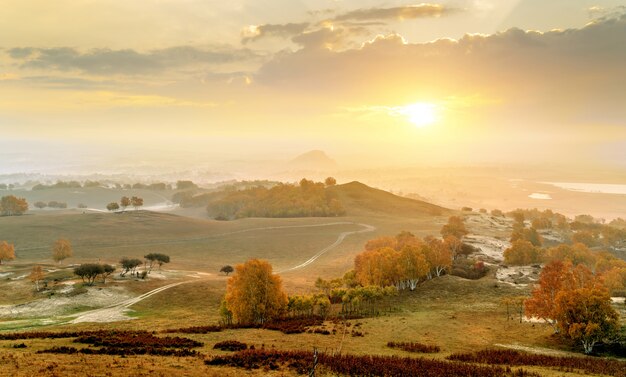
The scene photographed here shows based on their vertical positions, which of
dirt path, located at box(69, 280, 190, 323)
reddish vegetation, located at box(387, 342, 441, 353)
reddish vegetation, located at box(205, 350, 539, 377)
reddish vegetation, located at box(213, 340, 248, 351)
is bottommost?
dirt path, located at box(69, 280, 190, 323)

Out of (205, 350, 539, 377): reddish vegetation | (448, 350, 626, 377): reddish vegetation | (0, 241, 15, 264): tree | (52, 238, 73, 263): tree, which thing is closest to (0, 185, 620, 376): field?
(205, 350, 539, 377): reddish vegetation

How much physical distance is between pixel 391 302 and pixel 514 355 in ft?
141

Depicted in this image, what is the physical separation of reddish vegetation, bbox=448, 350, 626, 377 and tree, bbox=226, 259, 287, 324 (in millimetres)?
36630

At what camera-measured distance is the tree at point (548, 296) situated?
196 feet

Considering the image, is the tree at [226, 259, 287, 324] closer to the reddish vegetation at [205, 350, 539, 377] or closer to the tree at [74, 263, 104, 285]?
the reddish vegetation at [205, 350, 539, 377]

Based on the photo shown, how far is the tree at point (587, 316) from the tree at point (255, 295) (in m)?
44.9

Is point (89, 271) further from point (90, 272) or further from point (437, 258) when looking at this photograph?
point (437, 258)

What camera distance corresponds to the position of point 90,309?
8119 cm

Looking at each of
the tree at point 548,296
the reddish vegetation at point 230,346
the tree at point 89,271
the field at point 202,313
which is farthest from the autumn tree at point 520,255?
the tree at point 89,271

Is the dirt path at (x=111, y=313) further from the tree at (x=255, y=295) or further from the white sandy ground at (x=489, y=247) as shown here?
the white sandy ground at (x=489, y=247)

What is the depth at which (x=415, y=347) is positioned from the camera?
47.1m

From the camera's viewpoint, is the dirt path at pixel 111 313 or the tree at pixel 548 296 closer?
the tree at pixel 548 296

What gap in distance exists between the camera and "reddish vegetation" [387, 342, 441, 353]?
46153 mm

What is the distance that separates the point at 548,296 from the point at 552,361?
73.3 ft
